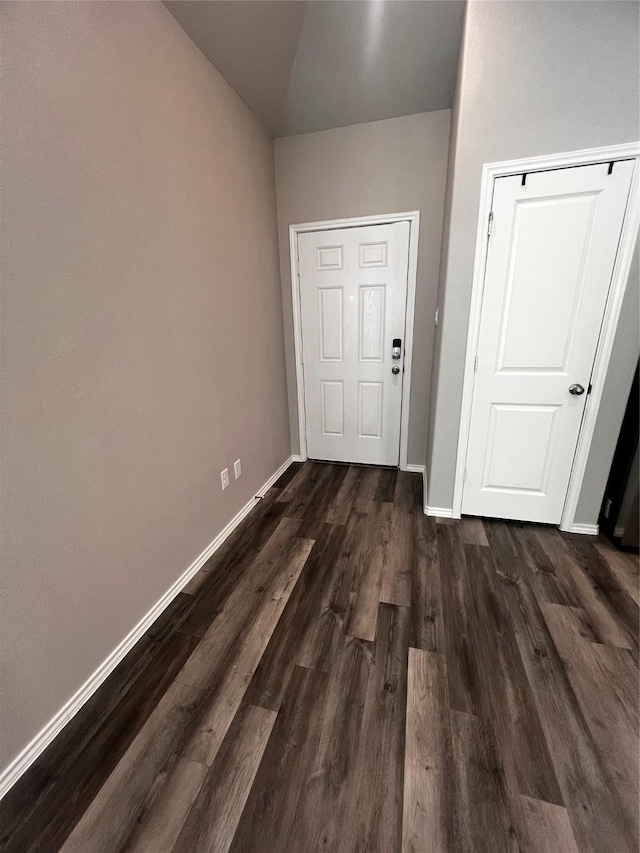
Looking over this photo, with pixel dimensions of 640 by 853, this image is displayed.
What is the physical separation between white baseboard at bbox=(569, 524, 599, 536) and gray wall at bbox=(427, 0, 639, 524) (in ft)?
2.06

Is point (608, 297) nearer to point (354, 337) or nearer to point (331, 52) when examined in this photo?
point (354, 337)

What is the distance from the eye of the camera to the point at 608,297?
1735 millimetres

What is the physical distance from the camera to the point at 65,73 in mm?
1081

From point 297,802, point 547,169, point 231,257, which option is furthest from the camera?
point 231,257

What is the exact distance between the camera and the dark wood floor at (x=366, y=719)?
0.91 metres

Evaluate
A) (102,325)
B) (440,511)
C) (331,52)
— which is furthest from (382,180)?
(440,511)

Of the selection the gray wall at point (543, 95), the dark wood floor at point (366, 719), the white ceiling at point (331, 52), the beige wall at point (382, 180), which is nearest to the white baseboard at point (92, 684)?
the dark wood floor at point (366, 719)

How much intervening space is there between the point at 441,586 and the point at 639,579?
1021 millimetres

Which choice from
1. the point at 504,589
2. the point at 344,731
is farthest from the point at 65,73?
the point at 504,589

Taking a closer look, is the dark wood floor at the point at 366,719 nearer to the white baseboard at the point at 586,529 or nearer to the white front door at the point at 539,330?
the white baseboard at the point at 586,529

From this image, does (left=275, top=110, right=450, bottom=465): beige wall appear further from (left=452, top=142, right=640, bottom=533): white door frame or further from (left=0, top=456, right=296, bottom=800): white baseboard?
(left=0, top=456, right=296, bottom=800): white baseboard

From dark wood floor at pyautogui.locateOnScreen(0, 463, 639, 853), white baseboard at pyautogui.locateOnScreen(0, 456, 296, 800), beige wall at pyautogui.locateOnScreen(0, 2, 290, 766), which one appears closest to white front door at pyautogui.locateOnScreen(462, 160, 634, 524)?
dark wood floor at pyautogui.locateOnScreen(0, 463, 639, 853)

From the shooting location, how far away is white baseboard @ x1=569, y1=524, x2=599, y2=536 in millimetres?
2037

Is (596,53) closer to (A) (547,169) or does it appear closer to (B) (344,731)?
(A) (547,169)
